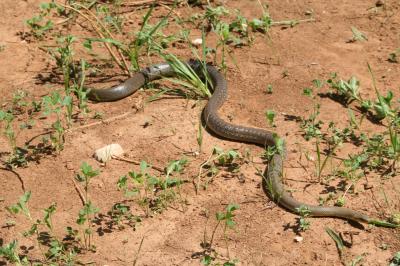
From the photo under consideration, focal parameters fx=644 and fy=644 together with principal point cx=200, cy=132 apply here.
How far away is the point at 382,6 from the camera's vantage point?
8969 millimetres

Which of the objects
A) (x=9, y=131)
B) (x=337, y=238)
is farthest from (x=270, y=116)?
(x=9, y=131)

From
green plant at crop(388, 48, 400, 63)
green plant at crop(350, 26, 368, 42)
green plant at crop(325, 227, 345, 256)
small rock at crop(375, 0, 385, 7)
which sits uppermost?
small rock at crop(375, 0, 385, 7)

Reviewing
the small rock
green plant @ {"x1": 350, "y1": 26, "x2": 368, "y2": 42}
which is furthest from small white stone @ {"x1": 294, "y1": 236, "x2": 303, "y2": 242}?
the small rock

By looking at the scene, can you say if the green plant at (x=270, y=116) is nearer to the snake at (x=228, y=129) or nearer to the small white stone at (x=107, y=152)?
the snake at (x=228, y=129)

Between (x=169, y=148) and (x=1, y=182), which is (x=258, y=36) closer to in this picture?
(x=169, y=148)

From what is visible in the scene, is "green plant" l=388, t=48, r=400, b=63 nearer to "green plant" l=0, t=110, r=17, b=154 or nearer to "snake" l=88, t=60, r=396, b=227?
"snake" l=88, t=60, r=396, b=227

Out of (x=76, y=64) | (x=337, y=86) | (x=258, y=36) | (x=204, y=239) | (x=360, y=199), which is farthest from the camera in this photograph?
(x=258, y=36)

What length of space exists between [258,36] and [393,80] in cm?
189

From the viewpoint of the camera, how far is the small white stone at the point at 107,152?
6500mm

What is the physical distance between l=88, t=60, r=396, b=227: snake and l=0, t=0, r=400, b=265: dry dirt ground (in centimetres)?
9

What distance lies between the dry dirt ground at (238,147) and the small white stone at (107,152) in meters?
0.08

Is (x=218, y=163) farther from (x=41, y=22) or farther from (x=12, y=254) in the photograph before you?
(x=41, y=22)

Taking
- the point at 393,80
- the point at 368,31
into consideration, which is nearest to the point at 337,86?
the point at 393,80

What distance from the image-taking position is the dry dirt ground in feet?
18.0
